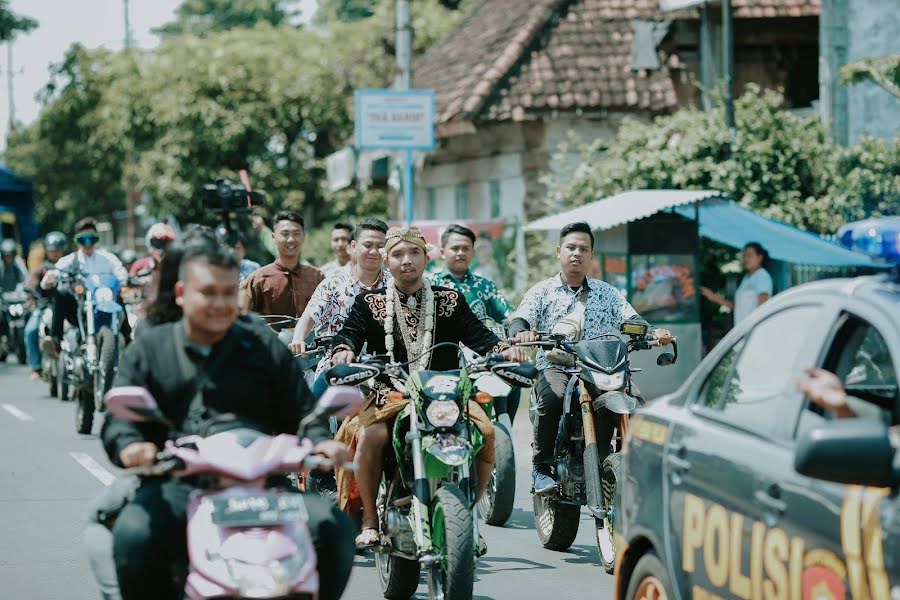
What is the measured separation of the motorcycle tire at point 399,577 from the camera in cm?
746

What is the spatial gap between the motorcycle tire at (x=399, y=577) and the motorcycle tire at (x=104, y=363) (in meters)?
7.81

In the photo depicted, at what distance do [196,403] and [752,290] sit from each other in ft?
38.2

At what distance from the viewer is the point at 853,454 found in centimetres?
358

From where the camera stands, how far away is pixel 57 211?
6350cm

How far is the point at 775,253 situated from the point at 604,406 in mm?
8594

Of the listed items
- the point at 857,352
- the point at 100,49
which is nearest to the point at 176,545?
A: the point at 857,352

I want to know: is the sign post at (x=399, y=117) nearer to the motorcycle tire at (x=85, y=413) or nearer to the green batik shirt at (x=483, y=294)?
the motorcycle tire at (x=85, y=413)

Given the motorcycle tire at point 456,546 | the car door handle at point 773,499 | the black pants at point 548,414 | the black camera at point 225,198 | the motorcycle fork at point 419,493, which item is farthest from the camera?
the black camera at point 225,198

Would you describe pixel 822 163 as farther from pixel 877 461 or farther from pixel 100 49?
pixel 100 49

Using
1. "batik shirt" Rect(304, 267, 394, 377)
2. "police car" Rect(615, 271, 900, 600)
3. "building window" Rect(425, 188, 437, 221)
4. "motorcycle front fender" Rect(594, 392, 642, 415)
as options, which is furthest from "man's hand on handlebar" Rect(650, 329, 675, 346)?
"building window" Rect(425, 188, 437, 221)

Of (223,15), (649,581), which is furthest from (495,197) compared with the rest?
(223,15)

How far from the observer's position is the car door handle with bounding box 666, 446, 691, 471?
4992 millimetres

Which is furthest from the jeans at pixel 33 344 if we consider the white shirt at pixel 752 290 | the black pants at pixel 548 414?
the black pants at pixel 548 414

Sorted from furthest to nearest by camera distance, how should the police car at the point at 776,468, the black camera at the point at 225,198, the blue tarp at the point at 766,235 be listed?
the blue tarp at the point at 766,235, the black camera at the point at 225,198, the police car at the point at 776,468
